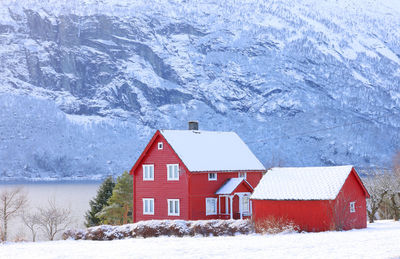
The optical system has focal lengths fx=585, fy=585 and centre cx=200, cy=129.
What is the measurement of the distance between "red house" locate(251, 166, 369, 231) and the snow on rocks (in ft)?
8.71

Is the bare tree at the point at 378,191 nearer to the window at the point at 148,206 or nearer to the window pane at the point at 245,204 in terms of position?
the window pane at the point at 245,204

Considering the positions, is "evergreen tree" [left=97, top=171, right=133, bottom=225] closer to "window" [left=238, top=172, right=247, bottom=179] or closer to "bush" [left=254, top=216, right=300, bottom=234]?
"window" [left=238, top=172, right=247, bottom=179]

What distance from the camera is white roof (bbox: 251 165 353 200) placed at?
41094 mm

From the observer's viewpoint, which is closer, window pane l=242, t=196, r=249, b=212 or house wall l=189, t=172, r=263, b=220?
house wall l=189, t=172, r=263, b=220

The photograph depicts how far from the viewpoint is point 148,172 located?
187 feet

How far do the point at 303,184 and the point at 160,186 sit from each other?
17.4 m

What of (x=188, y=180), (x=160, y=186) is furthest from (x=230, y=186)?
(x=160, y=186)

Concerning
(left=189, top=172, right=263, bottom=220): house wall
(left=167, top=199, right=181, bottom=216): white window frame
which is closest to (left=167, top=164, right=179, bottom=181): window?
(left=189, top=172, right=263, bottom=220): house wall

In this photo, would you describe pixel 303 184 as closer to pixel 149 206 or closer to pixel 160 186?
pixel 160 186

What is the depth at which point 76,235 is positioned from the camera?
137ft

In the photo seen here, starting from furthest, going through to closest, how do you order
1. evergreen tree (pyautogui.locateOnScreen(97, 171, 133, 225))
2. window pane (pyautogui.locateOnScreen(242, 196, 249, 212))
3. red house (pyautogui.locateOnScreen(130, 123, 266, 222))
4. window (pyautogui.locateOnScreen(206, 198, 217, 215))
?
1. evergreen tree (pyautogui.locateOnScreen(97, 171, 133, 225))
2. window pane (pyautogui.locateOnScreen(242, 196, 249, 212))
3. window (pyautogui.locateOnScreen(206, 198, 217, 215))
4. red house (pyautogui.locateOnScreen(130, 123, 266, 222))

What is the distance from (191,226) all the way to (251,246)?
1209cm

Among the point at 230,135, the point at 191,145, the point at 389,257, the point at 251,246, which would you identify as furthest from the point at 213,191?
the point at 389,257

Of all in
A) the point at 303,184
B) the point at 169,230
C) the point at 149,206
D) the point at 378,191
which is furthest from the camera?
the point at 149,206
